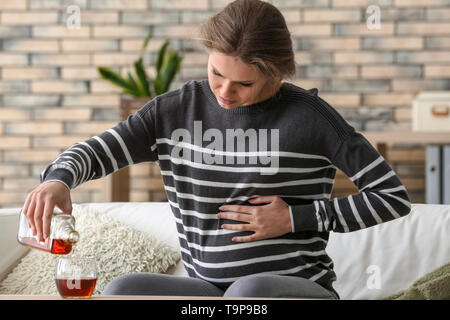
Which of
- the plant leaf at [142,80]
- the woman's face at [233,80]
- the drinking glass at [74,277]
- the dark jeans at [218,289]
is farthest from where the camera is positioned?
the plant leaf at [142,80]

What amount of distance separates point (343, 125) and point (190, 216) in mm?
373

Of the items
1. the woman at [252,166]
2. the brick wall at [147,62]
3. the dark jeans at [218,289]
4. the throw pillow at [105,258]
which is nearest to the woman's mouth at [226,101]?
the woman at [252,166]

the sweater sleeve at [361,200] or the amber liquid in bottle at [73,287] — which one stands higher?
the sweater sleeve at [361,200]

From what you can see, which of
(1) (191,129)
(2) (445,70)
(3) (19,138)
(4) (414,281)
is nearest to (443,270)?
(4) (414,281)

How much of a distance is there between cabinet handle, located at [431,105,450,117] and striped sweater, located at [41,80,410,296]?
1872 millimetres

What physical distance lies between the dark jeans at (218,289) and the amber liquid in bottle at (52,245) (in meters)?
0.15

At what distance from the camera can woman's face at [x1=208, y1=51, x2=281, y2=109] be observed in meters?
1.21

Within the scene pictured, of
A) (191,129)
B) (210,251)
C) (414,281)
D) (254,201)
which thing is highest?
(191,129)

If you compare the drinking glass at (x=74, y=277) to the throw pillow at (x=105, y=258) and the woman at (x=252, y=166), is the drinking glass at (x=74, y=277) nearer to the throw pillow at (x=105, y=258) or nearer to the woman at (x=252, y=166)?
the woman at (x=252, y=166)

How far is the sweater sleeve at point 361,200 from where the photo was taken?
1.26 metres

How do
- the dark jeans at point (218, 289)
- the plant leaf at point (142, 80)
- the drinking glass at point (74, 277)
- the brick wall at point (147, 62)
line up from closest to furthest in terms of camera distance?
the drinking glass at point (74, 277) < the dark jeans at point (218, 289) < the plant leaf at point (142, 80) < the brick wall at point (147, 62)

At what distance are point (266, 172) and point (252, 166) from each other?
32 mm

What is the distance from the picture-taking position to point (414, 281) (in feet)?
5.79

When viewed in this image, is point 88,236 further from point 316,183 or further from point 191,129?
point 316,183
